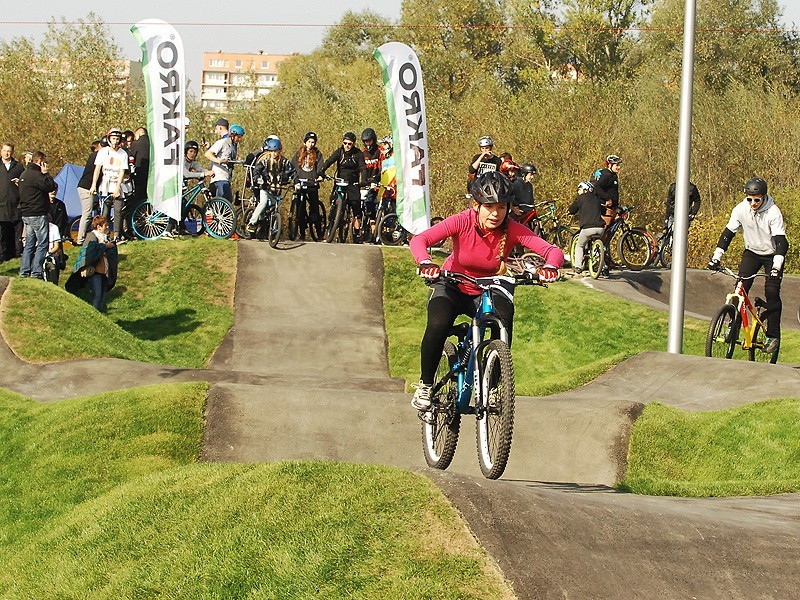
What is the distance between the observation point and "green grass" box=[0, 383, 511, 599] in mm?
5523

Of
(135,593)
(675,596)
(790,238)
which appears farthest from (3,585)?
(790,238)

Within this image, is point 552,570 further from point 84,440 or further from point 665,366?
point 665,366

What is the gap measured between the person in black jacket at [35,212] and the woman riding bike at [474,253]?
11.3m

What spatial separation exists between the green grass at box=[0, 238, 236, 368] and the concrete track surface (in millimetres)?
367

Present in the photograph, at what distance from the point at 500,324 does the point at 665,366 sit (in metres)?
7.23

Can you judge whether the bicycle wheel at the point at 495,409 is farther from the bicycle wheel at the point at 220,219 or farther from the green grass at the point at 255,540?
the bicycle wheel at the point at 220,219

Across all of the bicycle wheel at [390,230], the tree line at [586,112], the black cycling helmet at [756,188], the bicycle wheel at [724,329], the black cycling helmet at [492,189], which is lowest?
the bicycle wheel at [724,329]

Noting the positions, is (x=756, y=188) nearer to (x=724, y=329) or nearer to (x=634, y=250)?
(x=724, y=329)

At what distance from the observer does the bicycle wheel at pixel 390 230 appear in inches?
896

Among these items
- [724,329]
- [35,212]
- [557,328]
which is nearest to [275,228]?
[35,212]

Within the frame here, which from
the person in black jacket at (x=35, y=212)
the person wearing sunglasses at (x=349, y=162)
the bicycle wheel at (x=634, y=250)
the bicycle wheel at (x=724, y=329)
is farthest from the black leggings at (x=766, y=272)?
the person in black jacket at (x=35, y=212)

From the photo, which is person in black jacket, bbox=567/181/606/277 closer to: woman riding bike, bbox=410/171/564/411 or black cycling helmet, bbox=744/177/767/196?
black cycling helmet, bbox=744/177/767/196

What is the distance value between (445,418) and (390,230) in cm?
1450

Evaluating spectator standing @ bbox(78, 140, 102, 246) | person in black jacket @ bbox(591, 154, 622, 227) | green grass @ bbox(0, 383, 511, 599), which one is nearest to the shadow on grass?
spectator standing @ bbox(78, 140, 102, 246)
